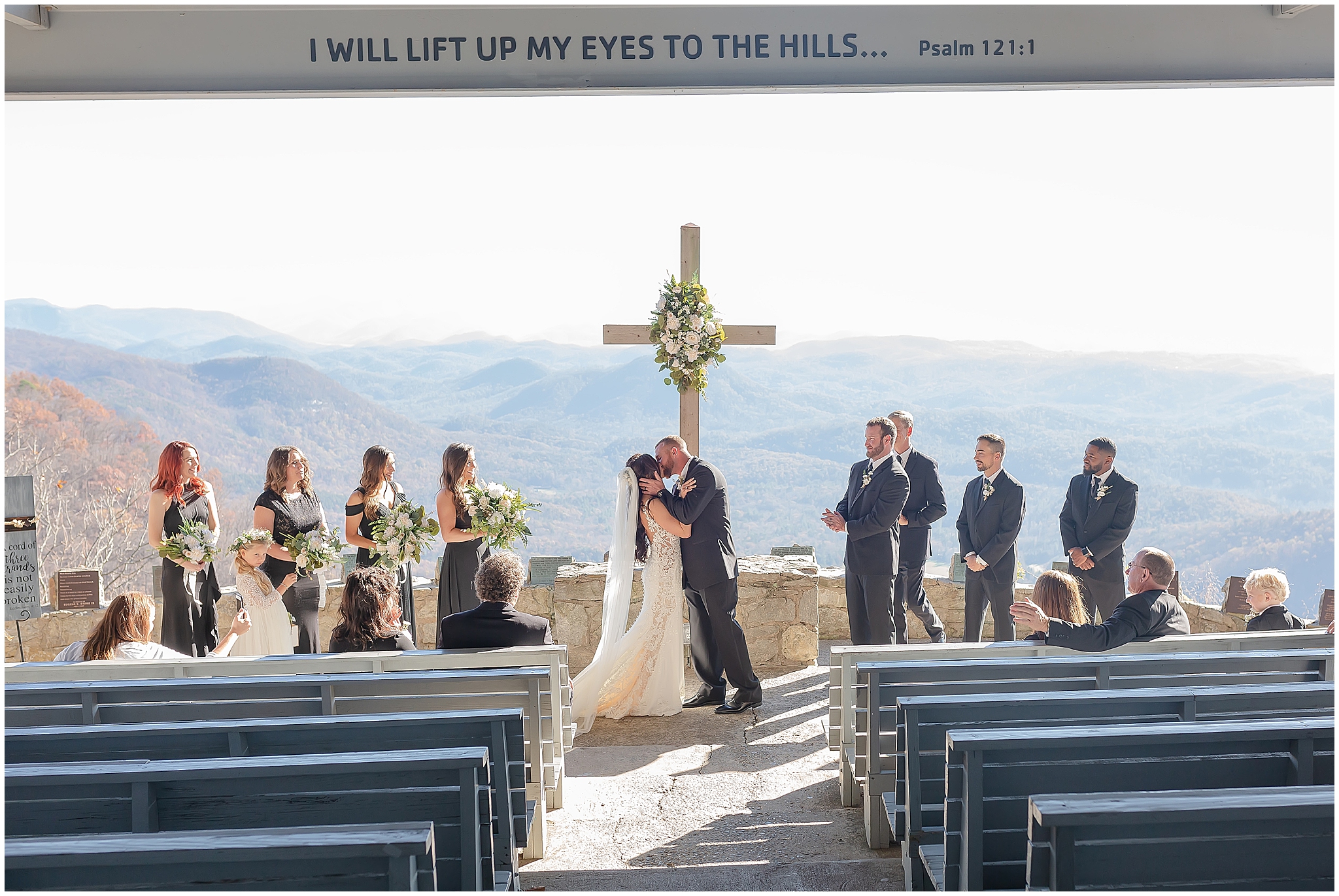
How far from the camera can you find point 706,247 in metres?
38.9

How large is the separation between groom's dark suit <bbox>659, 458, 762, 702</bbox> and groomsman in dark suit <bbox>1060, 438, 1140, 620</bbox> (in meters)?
2.17

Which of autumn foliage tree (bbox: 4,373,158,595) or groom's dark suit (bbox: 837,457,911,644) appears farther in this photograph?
autumn foliage tree (bbox: 4,373,158,595)

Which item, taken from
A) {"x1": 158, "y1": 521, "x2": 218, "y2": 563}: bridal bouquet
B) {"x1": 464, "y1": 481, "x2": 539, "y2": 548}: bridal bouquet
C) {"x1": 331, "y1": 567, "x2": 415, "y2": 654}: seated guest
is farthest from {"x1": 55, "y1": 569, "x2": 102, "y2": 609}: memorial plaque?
{"x1": 331, "y1": 567, "x2": 415, "y2": 654}: seated guest

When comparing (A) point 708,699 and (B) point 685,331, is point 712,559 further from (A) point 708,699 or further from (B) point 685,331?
(B) point 685,331

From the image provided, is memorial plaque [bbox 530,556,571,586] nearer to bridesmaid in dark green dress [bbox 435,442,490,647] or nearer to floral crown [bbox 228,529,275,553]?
bridesmaid in dark green dress [bbox 435,442,490,647]

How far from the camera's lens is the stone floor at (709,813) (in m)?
3.45

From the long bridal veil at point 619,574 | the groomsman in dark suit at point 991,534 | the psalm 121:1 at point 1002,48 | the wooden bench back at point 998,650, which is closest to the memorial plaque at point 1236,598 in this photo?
the groomsman in dark suit at point 991,534

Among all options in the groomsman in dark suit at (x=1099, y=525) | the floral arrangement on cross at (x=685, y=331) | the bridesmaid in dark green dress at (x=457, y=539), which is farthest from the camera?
the floral arrangement on cross at (x=685, y=331)

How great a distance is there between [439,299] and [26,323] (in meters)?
15.3

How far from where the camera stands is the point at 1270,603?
4.63 m

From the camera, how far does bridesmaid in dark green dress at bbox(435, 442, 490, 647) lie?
5.62 meters

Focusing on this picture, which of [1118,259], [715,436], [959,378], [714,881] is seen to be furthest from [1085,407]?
[714,881]

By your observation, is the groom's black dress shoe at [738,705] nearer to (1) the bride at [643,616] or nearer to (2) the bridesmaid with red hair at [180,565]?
(1) the bride at [643,616]

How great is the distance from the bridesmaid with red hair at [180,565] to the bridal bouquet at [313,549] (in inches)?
20.2
